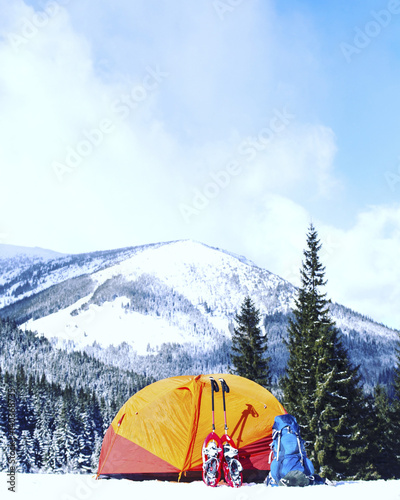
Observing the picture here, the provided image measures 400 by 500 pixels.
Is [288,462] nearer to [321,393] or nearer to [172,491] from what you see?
[172,491]

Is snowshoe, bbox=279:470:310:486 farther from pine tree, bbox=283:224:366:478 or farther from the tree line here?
pine tree, bbox=283:224:366:478

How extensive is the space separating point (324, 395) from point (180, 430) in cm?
1280

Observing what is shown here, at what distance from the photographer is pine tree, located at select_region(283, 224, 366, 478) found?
72.8 feet

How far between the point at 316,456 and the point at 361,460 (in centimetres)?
360

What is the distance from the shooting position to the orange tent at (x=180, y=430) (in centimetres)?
1236

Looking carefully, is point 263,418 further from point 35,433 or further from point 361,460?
point 35,433

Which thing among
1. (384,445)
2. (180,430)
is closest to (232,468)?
(180,430)

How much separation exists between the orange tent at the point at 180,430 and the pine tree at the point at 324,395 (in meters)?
10.2

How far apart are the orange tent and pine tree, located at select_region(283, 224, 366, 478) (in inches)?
403

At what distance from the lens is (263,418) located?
1333 centimetres

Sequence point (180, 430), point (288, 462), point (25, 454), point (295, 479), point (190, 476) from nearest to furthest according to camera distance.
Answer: point (295, 479) < point (288, 462) < point (190, 476) < point (180, 430) < point (25, 454)

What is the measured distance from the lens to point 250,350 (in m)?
31.3

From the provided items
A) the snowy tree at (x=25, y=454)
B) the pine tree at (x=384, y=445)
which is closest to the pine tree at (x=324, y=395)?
the pine tree at (x=384, y=445)

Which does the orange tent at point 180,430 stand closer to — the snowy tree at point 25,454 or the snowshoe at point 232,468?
the snowshoe at point 232,468
